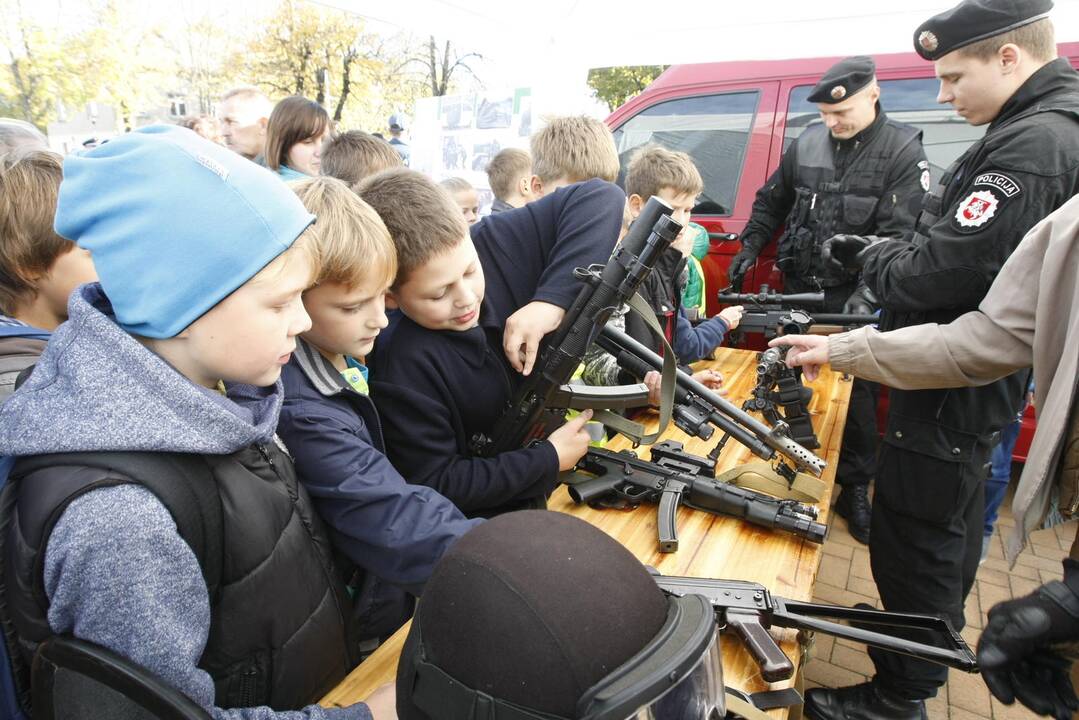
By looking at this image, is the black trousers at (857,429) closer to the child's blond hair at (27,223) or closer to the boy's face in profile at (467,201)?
the boy's face in profile at (467,201)

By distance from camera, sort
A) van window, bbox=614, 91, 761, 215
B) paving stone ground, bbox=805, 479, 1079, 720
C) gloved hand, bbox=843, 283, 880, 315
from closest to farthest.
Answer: paving stone ground, bbox=805, 479, 1079, 720, gloved hand, bbox=843, 283, 880, 315, van window, bbox=614, 91, 761, 215

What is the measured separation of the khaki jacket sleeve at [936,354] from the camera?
1852 mm

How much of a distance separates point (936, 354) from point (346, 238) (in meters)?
1.84

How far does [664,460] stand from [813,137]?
2965mm

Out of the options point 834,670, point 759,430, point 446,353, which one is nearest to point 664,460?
point 759,430

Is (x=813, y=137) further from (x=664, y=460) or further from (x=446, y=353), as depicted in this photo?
(x=446, y=353)

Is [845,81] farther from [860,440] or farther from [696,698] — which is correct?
[696,698]

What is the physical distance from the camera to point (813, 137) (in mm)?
4004

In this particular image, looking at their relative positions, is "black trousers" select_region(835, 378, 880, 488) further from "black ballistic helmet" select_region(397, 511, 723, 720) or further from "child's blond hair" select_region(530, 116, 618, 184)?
"black ballistic helmet" select_region(397, 511, 723, 720)

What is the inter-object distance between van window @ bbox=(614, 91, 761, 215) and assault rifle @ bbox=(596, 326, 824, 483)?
115 inches

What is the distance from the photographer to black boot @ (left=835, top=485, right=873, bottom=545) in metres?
3.79

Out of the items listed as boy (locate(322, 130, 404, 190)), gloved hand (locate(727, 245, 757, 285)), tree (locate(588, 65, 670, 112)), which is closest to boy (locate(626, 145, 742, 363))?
boy (locate(322, 130, 404, 190))

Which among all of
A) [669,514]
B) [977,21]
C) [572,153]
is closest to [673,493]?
[669,514]

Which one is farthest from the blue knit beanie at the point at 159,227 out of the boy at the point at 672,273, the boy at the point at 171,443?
the boy at the point at 672,273
